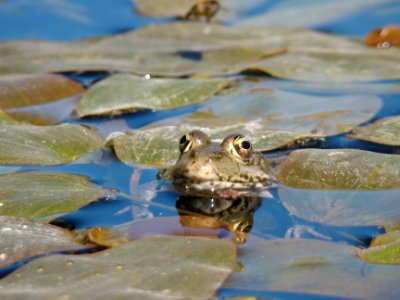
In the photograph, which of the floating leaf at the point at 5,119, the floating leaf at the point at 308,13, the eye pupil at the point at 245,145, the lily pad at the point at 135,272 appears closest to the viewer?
the lily pad at the point at 135,272

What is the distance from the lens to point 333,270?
2471 millimetres

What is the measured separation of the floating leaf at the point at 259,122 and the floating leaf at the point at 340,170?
13.0 inches

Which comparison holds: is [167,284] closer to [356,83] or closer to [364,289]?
[364,289]

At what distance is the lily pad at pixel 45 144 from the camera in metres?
3.46

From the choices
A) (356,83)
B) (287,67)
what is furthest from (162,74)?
(356,83)

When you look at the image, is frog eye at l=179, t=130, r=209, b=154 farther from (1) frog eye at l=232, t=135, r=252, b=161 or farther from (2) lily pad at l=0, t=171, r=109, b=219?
(2) lily pad at l=0, t=171, r=109, b=219

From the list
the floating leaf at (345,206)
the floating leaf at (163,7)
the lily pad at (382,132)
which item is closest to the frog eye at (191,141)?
the floating leaf at (345,206)

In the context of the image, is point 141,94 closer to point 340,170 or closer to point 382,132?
point 382,132

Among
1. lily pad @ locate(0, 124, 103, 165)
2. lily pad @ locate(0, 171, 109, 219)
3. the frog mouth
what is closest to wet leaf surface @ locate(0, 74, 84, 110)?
lily pad @ locate(0, 124, 103, 165)

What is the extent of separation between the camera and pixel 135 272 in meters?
2.39

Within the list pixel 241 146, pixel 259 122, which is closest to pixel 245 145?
pixel 241 146

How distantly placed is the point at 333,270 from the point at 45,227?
935 millimetres

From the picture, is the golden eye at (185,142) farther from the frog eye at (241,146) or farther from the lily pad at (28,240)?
the lily pad at (28,240)

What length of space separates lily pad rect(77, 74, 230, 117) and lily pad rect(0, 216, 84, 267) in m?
1.61
